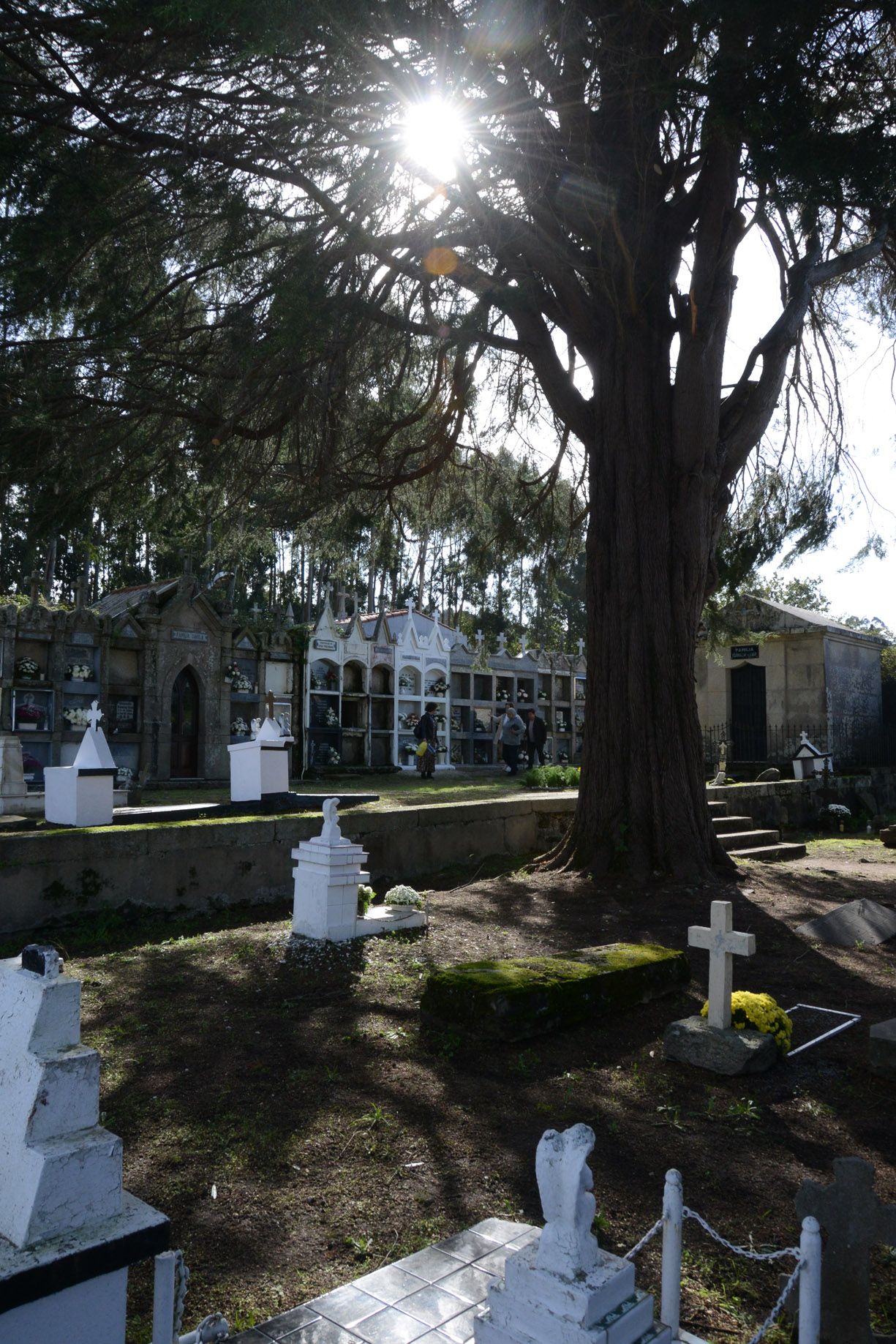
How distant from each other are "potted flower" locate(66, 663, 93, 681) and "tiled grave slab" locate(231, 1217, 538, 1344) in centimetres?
1417

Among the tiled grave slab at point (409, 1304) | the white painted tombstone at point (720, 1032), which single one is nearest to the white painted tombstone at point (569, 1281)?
the tiled grave slab at point (409, 1304)

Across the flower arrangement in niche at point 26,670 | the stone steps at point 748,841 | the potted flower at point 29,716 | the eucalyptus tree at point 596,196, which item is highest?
the eucalyptus tree at point 596,196

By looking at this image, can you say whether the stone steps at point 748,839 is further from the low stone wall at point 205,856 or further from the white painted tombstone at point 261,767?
the white painted tombstone at point 261,767

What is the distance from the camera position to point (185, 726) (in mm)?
17609

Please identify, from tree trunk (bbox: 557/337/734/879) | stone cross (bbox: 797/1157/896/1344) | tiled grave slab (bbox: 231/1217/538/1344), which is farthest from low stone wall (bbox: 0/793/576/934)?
stone cross (bbox: 797/1157/896/1344)

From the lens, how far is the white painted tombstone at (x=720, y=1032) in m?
4.74

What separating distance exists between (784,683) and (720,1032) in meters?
20.1

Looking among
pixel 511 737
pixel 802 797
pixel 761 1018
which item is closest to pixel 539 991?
pixel 761 1018

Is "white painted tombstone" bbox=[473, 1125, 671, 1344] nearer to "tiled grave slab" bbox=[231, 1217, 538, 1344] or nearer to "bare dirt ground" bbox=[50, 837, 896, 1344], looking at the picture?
"tiled grave slab" bbox=[231, 1217, 538, 1344]

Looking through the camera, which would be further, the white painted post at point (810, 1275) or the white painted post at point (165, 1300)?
the white painted post at point (810, 1275)

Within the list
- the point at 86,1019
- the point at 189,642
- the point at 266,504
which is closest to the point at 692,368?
the point at 266,504

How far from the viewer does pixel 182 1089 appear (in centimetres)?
430

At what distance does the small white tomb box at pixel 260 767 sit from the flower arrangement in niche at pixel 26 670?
241 inches

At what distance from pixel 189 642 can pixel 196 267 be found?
9119 millimetres
